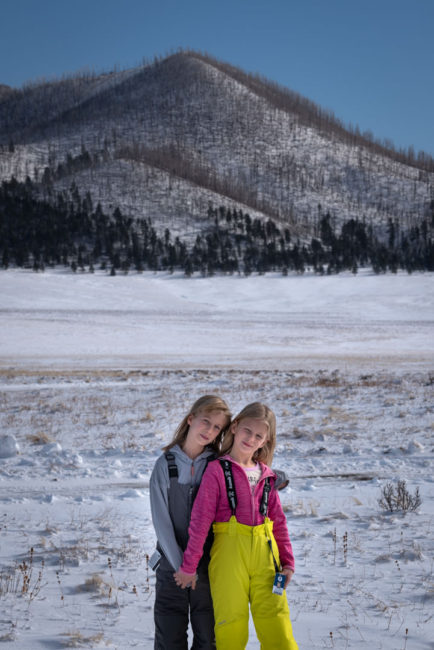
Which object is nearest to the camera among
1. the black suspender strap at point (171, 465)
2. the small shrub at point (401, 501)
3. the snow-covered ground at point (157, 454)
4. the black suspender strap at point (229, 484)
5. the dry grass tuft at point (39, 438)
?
the black suspender strap at point (229, 484)

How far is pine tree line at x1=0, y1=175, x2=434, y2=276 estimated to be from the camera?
226ft

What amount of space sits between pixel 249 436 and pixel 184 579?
88cm

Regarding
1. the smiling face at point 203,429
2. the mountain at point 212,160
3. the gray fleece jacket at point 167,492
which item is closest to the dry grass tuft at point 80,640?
the gray fleece jacket at point 167,492

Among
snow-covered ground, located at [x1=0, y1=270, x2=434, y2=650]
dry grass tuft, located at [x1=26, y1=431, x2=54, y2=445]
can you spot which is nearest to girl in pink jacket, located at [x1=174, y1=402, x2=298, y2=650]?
snow-covered ground, located at [x1=0, y1=270, x2=434, y2=650]

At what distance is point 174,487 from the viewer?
335 centimetres

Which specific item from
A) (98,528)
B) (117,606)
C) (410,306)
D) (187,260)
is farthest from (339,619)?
(187,260)

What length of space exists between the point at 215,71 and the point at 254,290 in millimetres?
154113

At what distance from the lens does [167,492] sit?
3324mm

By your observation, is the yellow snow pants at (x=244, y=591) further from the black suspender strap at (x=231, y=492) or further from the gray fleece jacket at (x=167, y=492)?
the gray fleece jacket at (x=167, y=492)

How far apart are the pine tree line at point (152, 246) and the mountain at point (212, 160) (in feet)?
13.8

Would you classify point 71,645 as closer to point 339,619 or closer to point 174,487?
Answer: point 174,487

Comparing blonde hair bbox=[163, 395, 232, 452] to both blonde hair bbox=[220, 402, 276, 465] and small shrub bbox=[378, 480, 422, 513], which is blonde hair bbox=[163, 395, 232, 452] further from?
small shrub bbox=[378, 480, 422, 513]

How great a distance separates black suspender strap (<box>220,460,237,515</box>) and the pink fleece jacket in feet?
0.07

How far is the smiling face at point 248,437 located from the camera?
334cm
